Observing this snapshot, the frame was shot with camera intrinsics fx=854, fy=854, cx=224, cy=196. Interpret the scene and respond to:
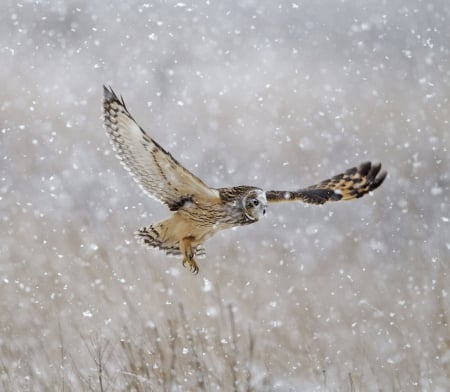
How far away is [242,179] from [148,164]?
579 centimetres

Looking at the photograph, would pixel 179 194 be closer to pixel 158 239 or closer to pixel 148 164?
pixel 148 164

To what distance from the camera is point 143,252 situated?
299 inches

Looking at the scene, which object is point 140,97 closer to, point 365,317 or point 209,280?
point 209,280

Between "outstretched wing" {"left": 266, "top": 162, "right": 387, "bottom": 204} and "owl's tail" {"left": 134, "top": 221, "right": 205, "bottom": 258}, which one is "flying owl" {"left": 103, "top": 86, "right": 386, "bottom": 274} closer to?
"owl's tail" {"left": 134, "top": 221, "right": 205, "bottom": 258}

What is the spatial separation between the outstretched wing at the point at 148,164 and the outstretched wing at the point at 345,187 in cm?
61

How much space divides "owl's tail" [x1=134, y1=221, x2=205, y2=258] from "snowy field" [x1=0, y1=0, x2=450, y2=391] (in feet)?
1.68

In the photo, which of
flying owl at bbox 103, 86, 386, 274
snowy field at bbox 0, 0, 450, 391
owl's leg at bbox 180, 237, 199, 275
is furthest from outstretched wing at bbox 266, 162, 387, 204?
snowy field at bbox 0, 0, 450, 391

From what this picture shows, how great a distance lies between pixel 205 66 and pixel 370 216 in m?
4.31

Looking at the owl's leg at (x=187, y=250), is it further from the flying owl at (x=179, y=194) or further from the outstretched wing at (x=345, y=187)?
the outstretched wing at (x=345, y=187)

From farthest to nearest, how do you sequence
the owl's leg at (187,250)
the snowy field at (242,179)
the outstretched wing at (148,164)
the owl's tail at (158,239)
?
the snowy field at (242,179) → the owl's tail at (158,239) → the owl's leg at (187,250) → the outstretched wing at (148,164)

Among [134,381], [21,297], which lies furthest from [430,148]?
[134,381]

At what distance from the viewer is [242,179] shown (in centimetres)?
978

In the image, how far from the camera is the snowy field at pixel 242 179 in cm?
621

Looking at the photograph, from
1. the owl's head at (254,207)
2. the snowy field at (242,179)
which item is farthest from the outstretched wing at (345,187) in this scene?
the snowy field at (242,179)
